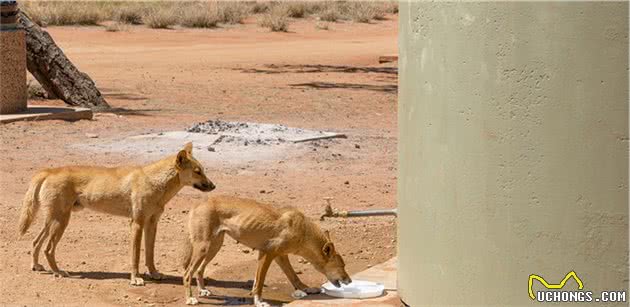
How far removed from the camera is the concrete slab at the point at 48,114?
17.8 m

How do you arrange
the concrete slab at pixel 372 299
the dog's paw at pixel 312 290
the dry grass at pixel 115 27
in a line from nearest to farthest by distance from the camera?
the concrete slab at pixel 372 299, the dog's paw at pixel 312 290, the dry grass at pixel 115 27

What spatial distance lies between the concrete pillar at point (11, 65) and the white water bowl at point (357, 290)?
9.86m

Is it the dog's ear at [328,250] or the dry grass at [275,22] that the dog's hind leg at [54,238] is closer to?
the dog's ear at [328,250]

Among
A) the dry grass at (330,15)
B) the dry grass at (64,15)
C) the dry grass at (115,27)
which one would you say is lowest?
the dry grass at (330,15)

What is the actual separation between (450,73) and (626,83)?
3.65 feet

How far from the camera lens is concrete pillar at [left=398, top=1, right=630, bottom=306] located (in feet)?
23.1

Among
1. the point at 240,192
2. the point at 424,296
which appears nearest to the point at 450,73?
the point at 424,296

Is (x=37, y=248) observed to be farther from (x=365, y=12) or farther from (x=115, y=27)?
(x=365, y=12)

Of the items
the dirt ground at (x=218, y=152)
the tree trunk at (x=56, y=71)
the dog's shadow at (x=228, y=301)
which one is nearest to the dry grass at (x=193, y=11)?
the dirt ground at (x=218, y=152)

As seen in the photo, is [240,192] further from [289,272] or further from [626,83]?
[626,83]

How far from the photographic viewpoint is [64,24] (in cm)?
3831

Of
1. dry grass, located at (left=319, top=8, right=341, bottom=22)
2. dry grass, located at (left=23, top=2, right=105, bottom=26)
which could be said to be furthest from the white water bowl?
dry grass, located at (left=319, top=8, right=341, bottom=22)

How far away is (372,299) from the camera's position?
8.93 m

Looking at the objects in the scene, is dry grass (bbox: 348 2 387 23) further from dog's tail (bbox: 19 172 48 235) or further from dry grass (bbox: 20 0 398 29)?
dog's tail (bbox: 19 172 48 235)
